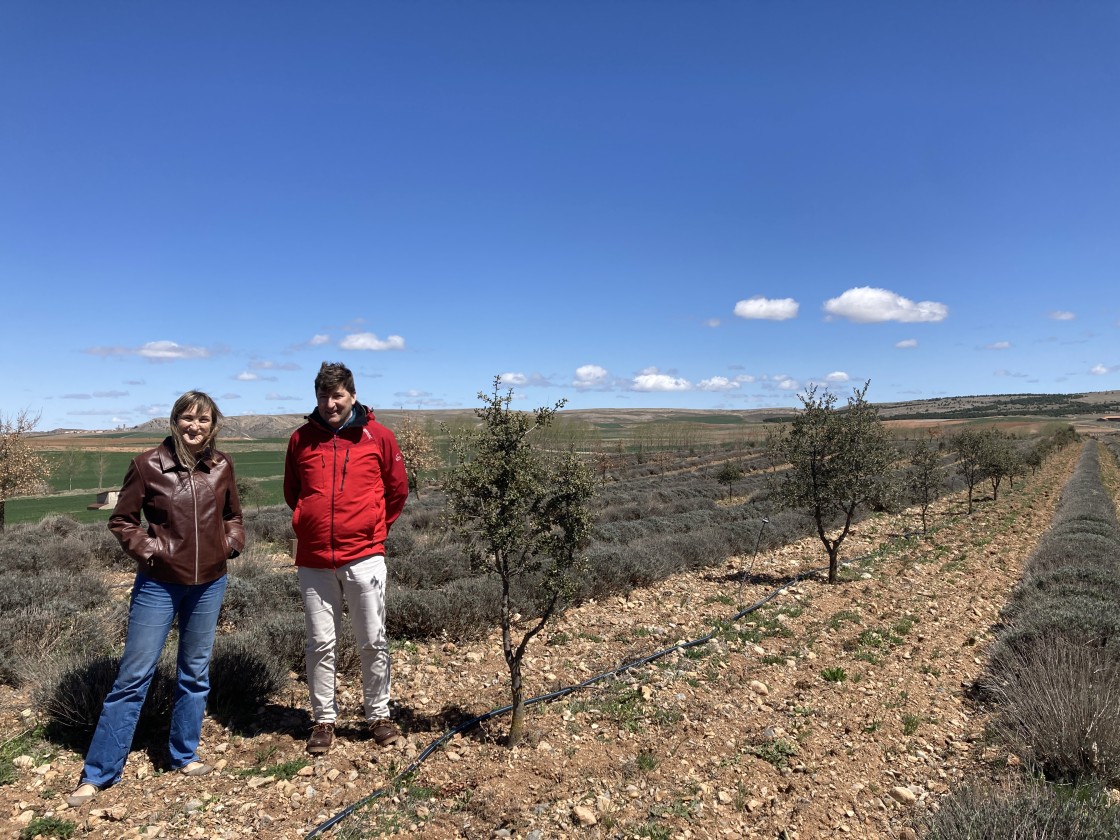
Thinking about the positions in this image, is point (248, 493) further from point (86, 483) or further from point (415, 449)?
point (86, 483)

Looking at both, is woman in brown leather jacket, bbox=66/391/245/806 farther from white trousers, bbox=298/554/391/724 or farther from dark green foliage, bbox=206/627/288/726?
dark green foliage, bbox=206/627/288/726

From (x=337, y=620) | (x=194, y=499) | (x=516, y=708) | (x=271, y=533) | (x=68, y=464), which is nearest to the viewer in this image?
(x=194, y=499)

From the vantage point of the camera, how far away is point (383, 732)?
4.63 m

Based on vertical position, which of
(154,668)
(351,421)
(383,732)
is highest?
(351,421)

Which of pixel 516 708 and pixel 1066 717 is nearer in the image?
pixel 1066 717

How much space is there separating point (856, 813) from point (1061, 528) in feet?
45.3

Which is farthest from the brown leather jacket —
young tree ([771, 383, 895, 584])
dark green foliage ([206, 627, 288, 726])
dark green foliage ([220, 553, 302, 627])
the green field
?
the green field

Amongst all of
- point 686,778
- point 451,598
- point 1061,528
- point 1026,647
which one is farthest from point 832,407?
point 686,778

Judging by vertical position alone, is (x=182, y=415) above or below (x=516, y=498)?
above

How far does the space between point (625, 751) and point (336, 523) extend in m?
2.86

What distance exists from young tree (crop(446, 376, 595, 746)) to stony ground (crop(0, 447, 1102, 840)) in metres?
0.76

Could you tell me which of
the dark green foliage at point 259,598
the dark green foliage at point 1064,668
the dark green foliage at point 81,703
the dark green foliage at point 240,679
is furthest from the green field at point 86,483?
the dark green foliage at point 1064,668

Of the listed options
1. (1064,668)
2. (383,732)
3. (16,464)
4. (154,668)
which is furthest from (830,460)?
(16,464)

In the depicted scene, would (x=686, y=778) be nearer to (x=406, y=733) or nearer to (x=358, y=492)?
(x=406, y=733)
